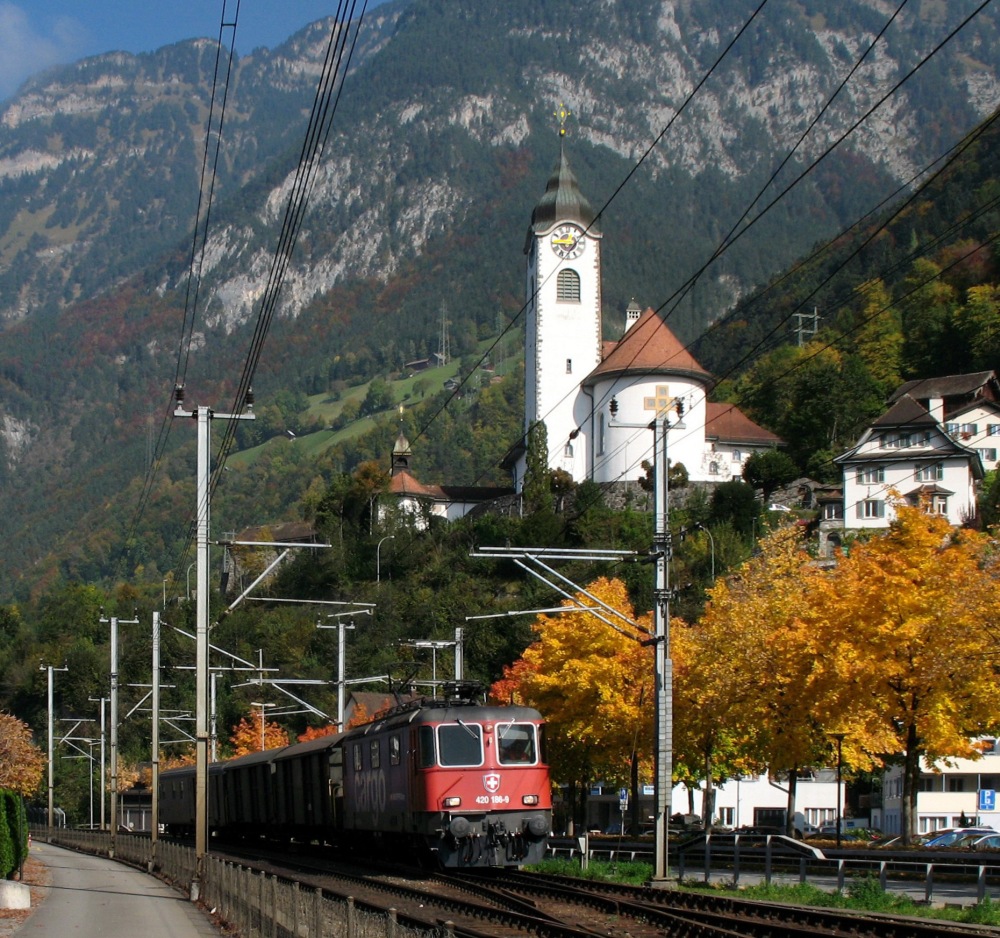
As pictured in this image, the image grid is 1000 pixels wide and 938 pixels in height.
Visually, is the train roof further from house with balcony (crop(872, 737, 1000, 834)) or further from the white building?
the white building

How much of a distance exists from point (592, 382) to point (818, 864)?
107m

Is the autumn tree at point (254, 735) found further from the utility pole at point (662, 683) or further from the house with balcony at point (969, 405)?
the utility pole at point (662, 683)

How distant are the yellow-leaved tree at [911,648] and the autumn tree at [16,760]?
49.9 meters

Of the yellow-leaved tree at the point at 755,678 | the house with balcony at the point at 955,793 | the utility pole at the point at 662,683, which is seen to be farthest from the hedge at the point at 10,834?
the house with balcony at the point at 955,793

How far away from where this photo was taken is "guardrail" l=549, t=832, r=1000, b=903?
29703 mm

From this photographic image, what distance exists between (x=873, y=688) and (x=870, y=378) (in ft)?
359

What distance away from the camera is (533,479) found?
130 meters

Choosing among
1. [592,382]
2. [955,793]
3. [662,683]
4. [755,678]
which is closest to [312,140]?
[662,683]

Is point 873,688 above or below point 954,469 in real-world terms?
below

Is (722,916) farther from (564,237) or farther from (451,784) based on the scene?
(564,237)

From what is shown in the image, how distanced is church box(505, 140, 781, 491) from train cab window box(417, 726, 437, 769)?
84.6m

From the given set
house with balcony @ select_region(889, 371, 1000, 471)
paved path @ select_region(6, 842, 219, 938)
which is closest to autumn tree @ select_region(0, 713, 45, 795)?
paved path @ select_region(6, 842, 219, 938)

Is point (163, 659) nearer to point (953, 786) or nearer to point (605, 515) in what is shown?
point (605, 515)

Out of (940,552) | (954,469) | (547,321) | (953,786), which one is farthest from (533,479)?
(940,552)
